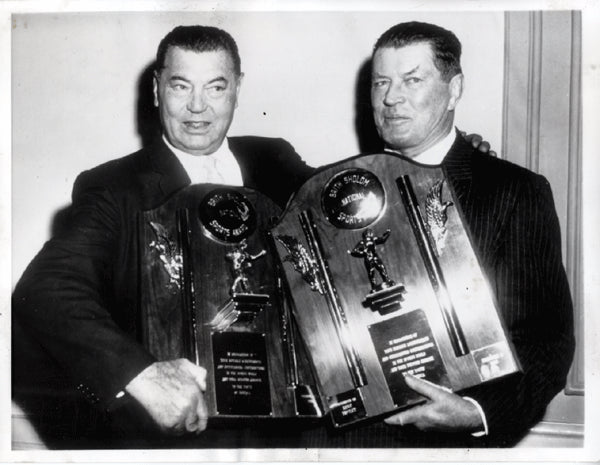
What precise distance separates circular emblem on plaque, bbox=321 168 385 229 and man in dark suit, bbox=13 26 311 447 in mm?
159

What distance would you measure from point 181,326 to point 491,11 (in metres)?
0.96

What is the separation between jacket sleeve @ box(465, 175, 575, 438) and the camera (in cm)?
162

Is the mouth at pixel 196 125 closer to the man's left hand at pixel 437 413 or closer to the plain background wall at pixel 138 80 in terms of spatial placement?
the plain background wall at pixel 138 80

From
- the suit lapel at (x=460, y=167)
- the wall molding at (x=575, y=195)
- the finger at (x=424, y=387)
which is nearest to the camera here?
the finger at (x=424, y=387)

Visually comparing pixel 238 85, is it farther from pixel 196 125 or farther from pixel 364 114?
pixel 364 114

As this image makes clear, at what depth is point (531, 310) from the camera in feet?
5.37

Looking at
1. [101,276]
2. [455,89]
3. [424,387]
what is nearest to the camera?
[424,387]

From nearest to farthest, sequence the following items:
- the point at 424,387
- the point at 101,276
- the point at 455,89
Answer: the point at 424,387 → the point at 101,276 → the point at 455,89

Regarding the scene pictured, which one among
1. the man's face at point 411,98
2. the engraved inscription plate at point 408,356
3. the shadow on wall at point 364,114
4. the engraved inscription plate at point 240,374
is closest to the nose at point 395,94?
the man's face at point 411,98

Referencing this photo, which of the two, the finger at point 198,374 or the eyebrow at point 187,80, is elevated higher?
the eyebrow at point 187,80

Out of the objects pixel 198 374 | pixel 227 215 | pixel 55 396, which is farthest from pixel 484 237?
pixel 55 396

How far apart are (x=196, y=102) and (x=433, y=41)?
51cm

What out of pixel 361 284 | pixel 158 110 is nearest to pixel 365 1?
pixel 158 110

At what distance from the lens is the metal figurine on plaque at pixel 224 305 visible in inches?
61.5
